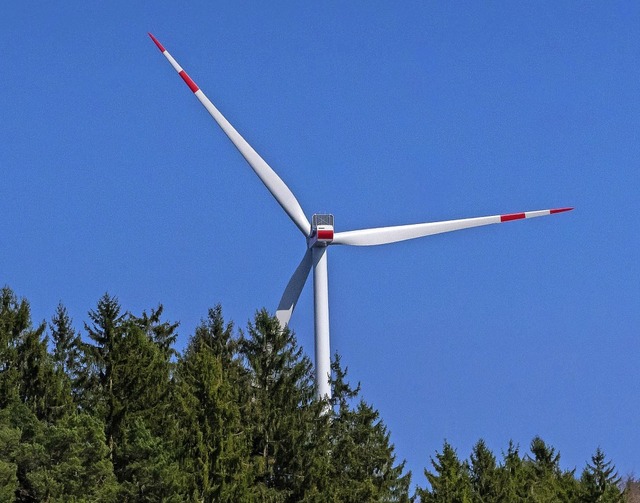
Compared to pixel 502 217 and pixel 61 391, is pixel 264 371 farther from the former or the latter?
pixel 502 217

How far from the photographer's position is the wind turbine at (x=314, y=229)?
88.9m

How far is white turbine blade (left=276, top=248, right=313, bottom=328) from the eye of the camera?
89.2 metres

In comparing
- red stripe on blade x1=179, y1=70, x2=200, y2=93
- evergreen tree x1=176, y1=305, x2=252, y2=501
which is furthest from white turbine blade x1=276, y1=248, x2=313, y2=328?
evergreen tree x1=176, y1=305, x2=252, y2=501

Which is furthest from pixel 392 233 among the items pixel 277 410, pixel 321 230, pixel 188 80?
pixel 277 410

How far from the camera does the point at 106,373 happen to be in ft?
266

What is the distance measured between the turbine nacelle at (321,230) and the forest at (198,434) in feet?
26.5

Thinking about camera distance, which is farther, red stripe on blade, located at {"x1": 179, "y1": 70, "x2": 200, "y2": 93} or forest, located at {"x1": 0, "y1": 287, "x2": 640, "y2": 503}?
red stripe on blade, located at {"x1": 179, "y1": 70, "x2": 200, "y2": 93}

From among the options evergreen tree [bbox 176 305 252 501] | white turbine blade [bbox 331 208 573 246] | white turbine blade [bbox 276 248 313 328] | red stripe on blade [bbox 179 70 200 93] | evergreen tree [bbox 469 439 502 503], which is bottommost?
evergreen tree [bbox 176 305 252 501]

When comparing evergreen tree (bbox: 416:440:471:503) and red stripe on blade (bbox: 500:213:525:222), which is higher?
red stripe on blade (bbox: 500:213:525:222)

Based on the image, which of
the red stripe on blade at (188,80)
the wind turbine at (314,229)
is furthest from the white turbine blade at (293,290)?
the red stripe on blade at (188,80)

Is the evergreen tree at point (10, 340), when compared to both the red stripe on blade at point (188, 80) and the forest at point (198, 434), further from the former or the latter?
the red stripe on blade at point (188, 80)

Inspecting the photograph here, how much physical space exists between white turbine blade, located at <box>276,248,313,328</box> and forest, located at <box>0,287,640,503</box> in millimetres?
4231

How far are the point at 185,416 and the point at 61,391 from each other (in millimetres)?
16803

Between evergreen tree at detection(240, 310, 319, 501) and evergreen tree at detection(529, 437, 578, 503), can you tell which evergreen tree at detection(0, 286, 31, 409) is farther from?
evergreen tree at detection(529, 437, 578, 503)
